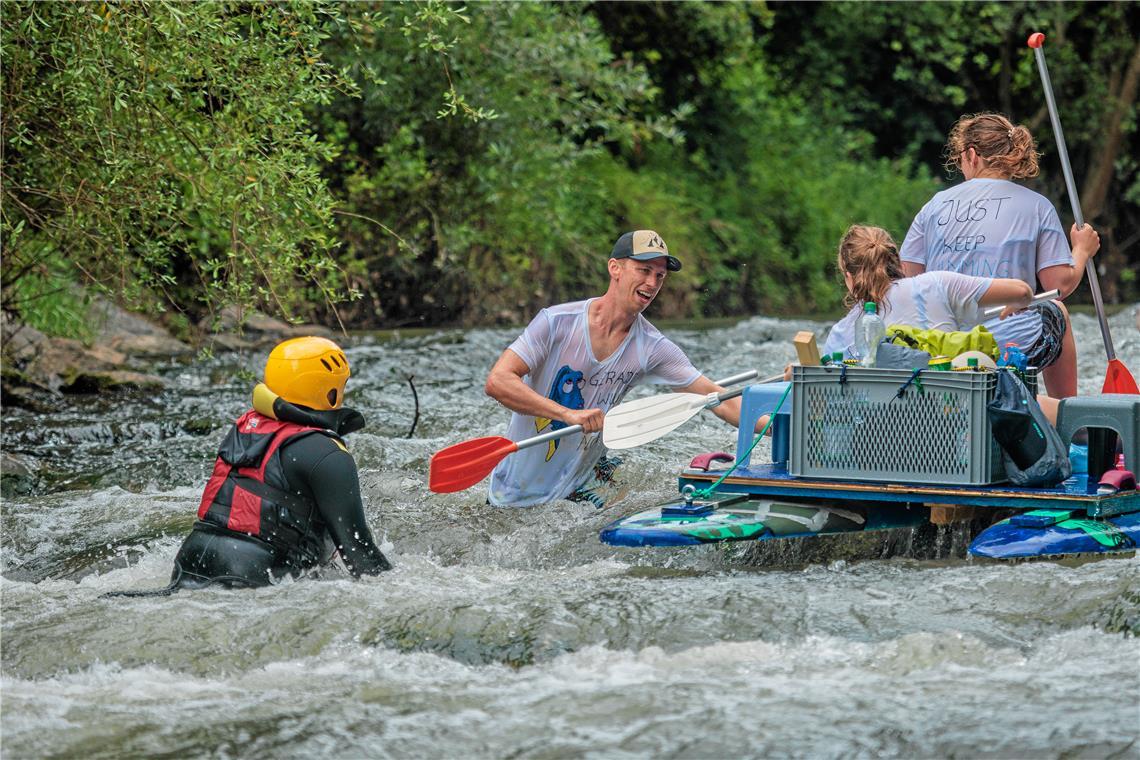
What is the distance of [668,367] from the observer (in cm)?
585

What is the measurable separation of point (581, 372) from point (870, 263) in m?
1.15

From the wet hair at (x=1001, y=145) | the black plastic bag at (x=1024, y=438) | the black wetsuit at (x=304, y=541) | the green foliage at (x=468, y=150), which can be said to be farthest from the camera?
the green foliage at (x=468, y=150)

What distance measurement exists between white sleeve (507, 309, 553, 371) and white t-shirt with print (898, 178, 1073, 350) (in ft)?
4.94

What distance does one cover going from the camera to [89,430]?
28.4ft

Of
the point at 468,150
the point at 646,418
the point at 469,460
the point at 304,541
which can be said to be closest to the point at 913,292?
the point at 646,418

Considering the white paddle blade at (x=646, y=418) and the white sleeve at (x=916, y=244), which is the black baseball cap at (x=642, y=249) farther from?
the white sleeve at (x=916, y=244)

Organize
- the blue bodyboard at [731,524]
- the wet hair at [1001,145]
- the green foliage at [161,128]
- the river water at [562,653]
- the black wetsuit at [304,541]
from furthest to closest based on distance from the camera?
1. the green foliage at [161,128]
2. the wet hair at [1001,145]
3. the blue bodyboard at [731,524]
4. the black wetsuit at [304,541]
5. the river water at [562,653]

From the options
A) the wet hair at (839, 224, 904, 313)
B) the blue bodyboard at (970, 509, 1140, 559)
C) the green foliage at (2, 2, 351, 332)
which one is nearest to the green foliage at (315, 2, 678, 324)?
the green foliage at (2, 2, 351, 332)

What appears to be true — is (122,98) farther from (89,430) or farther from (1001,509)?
(1001,509)

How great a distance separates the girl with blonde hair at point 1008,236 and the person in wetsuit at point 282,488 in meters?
2.67

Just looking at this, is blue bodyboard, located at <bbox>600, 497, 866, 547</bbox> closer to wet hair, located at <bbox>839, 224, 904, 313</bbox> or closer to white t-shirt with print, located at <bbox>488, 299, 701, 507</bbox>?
white t-shirt with print, located at <bbox>488, 299, 701, 507</bbox>

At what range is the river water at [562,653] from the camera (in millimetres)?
3576

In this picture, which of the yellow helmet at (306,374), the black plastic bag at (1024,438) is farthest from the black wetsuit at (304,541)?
the black plastic bag at (1024,438)

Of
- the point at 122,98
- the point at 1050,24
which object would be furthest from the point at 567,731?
the point at 1050,24
